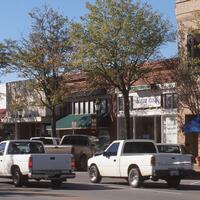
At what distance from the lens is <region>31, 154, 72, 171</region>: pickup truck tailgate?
21453 millimetres

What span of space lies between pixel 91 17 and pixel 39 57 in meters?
8.91

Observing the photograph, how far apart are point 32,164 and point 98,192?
2867mm

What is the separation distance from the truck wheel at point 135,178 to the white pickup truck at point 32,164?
2.13m

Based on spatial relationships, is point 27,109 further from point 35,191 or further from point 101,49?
point 35,191

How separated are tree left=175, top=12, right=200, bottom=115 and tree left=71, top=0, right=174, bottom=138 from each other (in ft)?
4.54

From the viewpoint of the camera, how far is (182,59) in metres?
36.0

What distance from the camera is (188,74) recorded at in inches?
1409

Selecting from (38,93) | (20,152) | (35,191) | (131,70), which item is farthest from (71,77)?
(35,191)

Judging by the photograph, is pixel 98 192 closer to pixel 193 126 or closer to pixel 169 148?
pixel 169 148

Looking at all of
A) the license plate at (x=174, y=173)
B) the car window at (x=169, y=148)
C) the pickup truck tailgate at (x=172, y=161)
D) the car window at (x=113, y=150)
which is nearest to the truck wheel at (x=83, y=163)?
the car window at (x=169, y=148)

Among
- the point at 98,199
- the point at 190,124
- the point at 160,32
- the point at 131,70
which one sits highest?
the point at 160,32

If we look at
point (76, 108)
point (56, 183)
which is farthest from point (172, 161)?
point (76, 108)

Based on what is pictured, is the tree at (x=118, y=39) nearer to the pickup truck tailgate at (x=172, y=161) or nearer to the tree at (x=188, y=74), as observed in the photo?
the tree at (x=188, y=74)

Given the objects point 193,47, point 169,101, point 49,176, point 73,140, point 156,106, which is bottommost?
point 49,176
